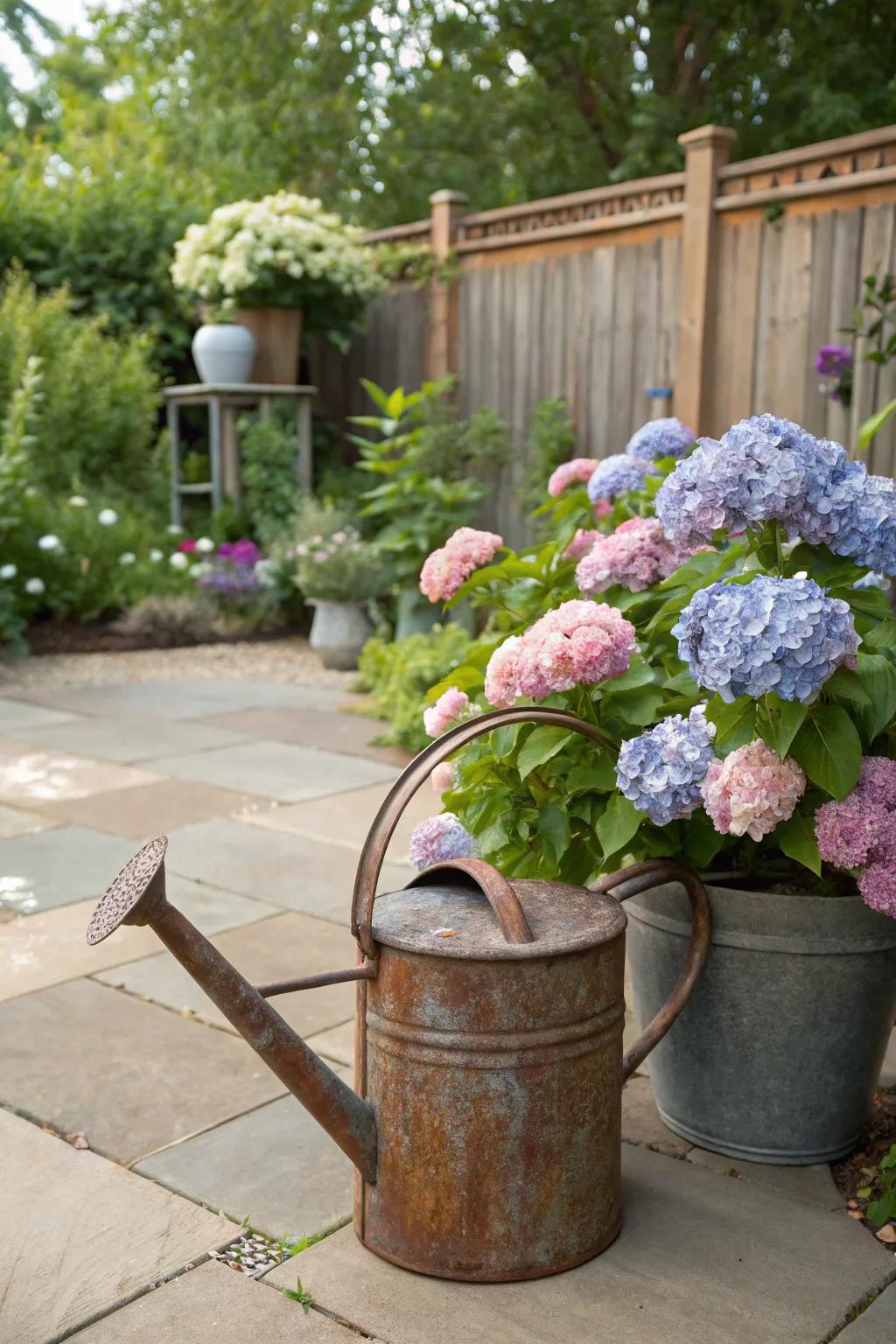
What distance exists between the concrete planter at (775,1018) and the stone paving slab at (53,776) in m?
2.69

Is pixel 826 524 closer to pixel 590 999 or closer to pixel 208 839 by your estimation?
pixel 590 999

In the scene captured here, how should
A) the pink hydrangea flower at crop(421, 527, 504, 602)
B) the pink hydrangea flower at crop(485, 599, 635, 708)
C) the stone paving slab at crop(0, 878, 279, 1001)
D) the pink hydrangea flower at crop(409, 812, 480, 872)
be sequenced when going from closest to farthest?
1. the pink hydrangea flower at crop(485, 599, 635, 708)
2. the pink hydrangea flower at crop(409, 812, 480, 872)
3. the pink hydrangea flower at crop(421, 527, 504, 602)
4. the stone paving slab at crop(0, 878, 279, 1001)

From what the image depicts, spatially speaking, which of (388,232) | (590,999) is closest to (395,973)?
(590,999)

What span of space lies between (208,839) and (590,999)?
226 cm

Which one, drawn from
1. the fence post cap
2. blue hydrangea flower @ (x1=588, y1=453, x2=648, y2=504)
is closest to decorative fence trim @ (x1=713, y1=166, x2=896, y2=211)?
the fence post cap

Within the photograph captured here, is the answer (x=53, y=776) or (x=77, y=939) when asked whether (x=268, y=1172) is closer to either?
(x=77, y=939)

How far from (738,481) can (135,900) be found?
97 cm

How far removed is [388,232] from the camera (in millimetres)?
8312

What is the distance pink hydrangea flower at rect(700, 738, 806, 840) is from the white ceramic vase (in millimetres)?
6563

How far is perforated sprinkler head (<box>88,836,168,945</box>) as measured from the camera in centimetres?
165

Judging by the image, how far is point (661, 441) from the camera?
2990 millimetres

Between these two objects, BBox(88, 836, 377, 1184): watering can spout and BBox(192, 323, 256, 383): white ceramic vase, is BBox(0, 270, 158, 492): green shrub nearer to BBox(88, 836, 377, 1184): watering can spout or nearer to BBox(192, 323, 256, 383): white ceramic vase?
BBox(192, 323, 256, 383): white ceramic vase

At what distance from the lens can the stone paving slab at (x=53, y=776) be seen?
4.39 metres

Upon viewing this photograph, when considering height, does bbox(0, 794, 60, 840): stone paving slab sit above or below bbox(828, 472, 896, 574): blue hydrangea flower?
below
